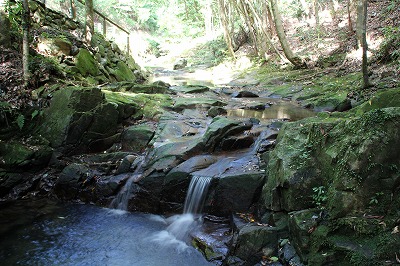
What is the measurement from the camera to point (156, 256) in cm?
547

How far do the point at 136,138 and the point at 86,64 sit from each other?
4.85 m

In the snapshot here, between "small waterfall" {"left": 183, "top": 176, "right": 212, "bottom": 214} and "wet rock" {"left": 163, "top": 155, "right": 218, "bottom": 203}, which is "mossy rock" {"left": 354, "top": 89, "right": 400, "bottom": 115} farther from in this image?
"small waterfall" {"left": 183, "top": 176, "right": 212, "bottom": 214}

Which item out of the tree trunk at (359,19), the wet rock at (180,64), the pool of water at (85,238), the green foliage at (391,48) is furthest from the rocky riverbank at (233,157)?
the wet rock at (180,64)

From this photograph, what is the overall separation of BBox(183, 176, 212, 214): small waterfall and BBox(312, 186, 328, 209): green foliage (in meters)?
2.30

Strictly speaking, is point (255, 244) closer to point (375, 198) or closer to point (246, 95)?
point (375, 198)

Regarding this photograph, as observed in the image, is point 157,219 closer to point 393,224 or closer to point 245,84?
point 393,224

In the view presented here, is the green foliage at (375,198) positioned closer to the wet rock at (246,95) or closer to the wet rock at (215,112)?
the wet rock at (215,112)

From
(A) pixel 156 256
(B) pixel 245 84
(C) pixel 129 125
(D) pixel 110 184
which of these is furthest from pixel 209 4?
(A) pixel 156 256

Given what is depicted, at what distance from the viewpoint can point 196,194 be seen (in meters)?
6.47

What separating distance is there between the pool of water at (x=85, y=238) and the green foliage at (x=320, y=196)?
1.99m

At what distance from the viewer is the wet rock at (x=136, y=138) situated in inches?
348

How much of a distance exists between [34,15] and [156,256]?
412 inches

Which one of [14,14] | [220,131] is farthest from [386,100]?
[14,14]

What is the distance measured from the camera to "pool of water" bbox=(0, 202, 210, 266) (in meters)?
5.38
